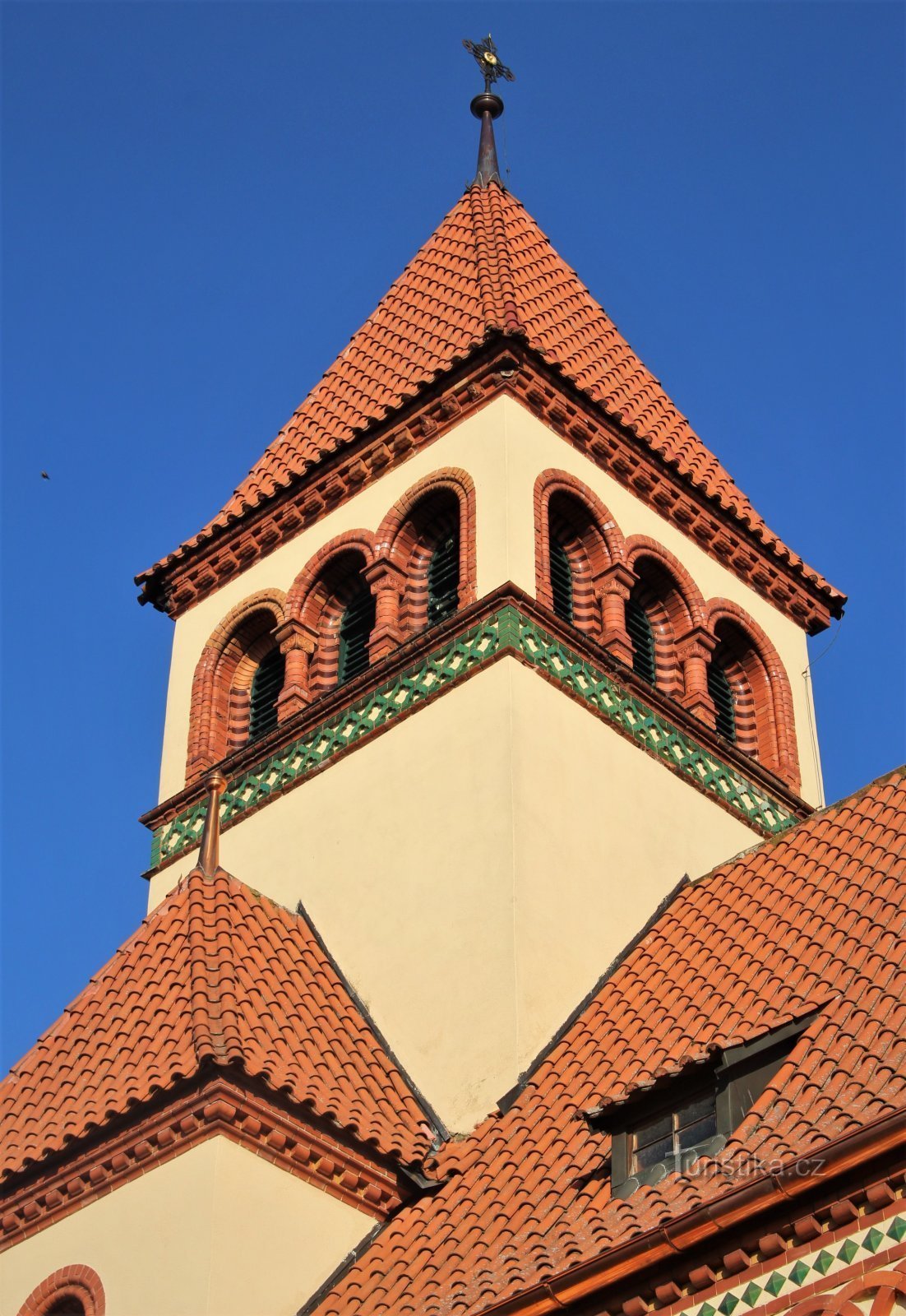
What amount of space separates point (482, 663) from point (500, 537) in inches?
48.6

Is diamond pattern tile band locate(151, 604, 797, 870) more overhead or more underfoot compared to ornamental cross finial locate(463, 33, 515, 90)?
more underfoot

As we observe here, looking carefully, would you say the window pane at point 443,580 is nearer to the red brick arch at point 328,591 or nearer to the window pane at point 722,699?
the red brick arch at point 328,591

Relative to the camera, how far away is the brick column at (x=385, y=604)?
16625mm

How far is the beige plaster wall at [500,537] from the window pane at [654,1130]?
5210 mm

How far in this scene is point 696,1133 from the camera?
11.2 m

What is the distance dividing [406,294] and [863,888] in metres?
8.78

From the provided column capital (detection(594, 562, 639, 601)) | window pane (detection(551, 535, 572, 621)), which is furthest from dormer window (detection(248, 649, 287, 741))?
column capital (detection(594, 562, 639, 601))

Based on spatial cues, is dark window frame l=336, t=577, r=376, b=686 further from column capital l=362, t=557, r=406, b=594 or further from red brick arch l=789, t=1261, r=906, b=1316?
red brick arch l=789, t=1261, r=906, b=1316

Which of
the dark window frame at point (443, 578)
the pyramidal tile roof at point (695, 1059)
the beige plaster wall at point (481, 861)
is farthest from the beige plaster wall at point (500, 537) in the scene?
the pyramidal tile roof at point (695, 1059)

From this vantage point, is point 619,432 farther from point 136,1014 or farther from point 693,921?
point 136,1014

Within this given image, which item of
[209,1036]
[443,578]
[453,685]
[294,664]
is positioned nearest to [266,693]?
[294,664]

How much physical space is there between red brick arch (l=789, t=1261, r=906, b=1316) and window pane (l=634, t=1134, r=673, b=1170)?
72.6 inches

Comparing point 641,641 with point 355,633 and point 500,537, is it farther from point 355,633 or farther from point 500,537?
point 355,633

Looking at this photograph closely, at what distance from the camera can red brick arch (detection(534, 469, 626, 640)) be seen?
1672cm
